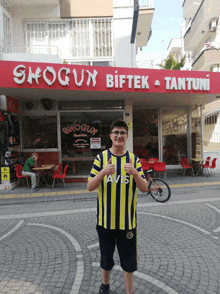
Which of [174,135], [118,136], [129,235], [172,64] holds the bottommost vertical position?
[129,235]

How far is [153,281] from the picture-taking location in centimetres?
293

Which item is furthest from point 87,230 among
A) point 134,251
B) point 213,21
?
point 213,21

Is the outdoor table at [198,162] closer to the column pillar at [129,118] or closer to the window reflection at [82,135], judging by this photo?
the column pillar at [129,118]

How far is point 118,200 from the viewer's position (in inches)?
92.4

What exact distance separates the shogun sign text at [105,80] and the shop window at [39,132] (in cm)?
288

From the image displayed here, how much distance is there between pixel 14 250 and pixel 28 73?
585 cm

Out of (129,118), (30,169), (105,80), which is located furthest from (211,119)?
(30,169)

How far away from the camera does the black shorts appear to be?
237 cm

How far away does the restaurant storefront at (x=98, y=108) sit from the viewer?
8.08 metres

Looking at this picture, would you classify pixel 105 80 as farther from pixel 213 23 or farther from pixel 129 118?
pixel 213 23

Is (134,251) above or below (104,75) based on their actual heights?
below

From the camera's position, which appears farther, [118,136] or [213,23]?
[213,23]

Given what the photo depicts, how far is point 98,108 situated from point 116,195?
27.9 ft

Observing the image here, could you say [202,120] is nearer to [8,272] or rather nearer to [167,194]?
[167,194]
